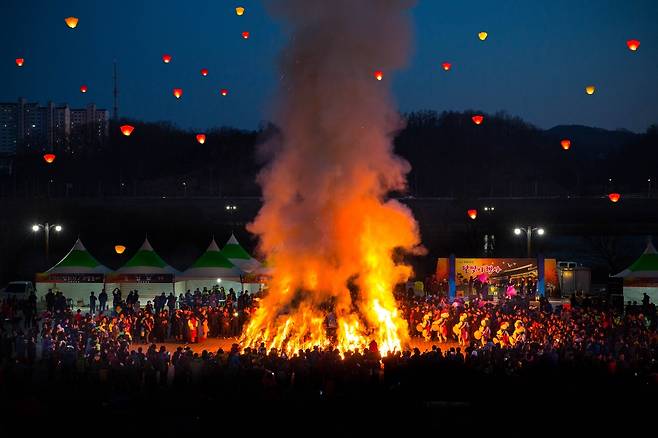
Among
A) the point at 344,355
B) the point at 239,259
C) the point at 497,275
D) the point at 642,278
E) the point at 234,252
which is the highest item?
the point at 234,252

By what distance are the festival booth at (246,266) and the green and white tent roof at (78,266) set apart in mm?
4963

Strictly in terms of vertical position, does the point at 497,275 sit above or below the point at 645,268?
below

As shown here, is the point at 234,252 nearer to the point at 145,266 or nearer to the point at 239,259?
the point at 239,259

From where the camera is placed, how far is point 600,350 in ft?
68.6

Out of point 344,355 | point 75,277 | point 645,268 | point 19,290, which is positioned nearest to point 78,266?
point 75,277

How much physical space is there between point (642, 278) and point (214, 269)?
625 inches

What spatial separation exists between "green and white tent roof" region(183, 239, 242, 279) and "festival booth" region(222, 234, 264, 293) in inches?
16.6

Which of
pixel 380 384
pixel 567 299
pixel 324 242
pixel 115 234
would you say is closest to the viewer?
pixel 380 384

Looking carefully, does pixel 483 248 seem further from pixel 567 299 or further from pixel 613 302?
pixel 613 302

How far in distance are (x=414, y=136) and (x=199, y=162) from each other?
79.3 ft

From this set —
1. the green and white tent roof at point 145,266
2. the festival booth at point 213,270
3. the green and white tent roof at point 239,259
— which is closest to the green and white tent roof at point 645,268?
the green and white tent roof at point 239,259

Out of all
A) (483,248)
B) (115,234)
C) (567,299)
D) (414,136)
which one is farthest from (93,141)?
(567,299)

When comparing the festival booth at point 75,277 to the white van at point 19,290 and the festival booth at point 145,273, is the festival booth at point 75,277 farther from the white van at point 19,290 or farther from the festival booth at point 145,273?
the white van at point 19,290

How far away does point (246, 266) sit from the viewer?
1476 inches
